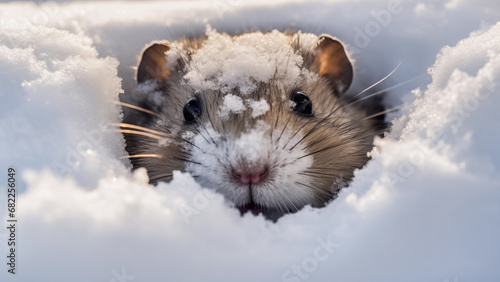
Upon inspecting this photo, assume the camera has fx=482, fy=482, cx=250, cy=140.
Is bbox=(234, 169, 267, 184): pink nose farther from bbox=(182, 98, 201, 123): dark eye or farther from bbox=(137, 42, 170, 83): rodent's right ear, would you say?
bbox=(137, 42, 170, 83): rodent's right ear

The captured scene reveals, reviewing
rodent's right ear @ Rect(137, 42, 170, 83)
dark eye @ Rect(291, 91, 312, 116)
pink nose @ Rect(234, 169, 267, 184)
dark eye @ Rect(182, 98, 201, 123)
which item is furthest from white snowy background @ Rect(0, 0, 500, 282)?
dark eye @ Rect(291, 91, 312, 116)

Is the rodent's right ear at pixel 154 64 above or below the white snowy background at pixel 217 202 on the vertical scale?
above

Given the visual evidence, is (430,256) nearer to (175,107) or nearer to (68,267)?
(68,267)

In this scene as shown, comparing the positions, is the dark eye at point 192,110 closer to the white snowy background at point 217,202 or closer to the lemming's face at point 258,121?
the lemming's face at point 258,121

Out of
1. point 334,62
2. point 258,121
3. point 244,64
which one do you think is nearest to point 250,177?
point 258,121

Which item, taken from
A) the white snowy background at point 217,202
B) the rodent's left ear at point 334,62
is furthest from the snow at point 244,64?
the white snowy background at point 217,202

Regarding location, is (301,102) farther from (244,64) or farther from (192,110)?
(192,110)
